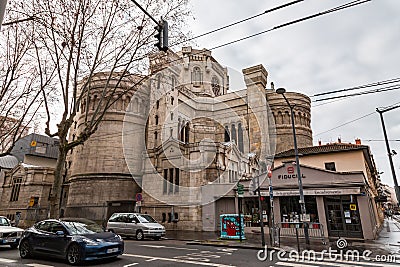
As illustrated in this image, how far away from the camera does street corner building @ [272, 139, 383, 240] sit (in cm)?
1662

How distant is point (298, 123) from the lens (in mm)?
37094

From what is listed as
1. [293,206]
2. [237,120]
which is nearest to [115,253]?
[293,206]

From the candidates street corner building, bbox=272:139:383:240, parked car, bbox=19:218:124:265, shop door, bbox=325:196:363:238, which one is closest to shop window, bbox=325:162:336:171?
street corner building, bbox=272:139:383:240

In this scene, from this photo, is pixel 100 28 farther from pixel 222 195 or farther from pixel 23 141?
pixel 23 141

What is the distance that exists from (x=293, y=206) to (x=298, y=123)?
808 inches

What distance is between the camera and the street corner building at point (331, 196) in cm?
1662

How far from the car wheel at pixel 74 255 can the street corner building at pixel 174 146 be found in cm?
1011

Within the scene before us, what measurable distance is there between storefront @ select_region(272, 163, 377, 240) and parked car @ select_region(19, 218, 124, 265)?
12008 mm

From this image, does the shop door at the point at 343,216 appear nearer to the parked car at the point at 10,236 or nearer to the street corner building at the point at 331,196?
the street corner building at the point at 331,196

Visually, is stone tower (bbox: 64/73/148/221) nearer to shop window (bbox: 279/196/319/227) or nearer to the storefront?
shop window (bbox: 279/196/319/227)

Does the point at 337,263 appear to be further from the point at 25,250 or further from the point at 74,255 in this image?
the point at 25,250

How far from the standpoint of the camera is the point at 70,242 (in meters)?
8.46

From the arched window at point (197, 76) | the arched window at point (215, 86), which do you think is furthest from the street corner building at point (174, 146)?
the arched window at point (215, 86)

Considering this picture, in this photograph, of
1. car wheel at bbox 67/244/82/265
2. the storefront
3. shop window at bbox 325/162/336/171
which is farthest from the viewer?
shop window at bbox 325/162/336/171
